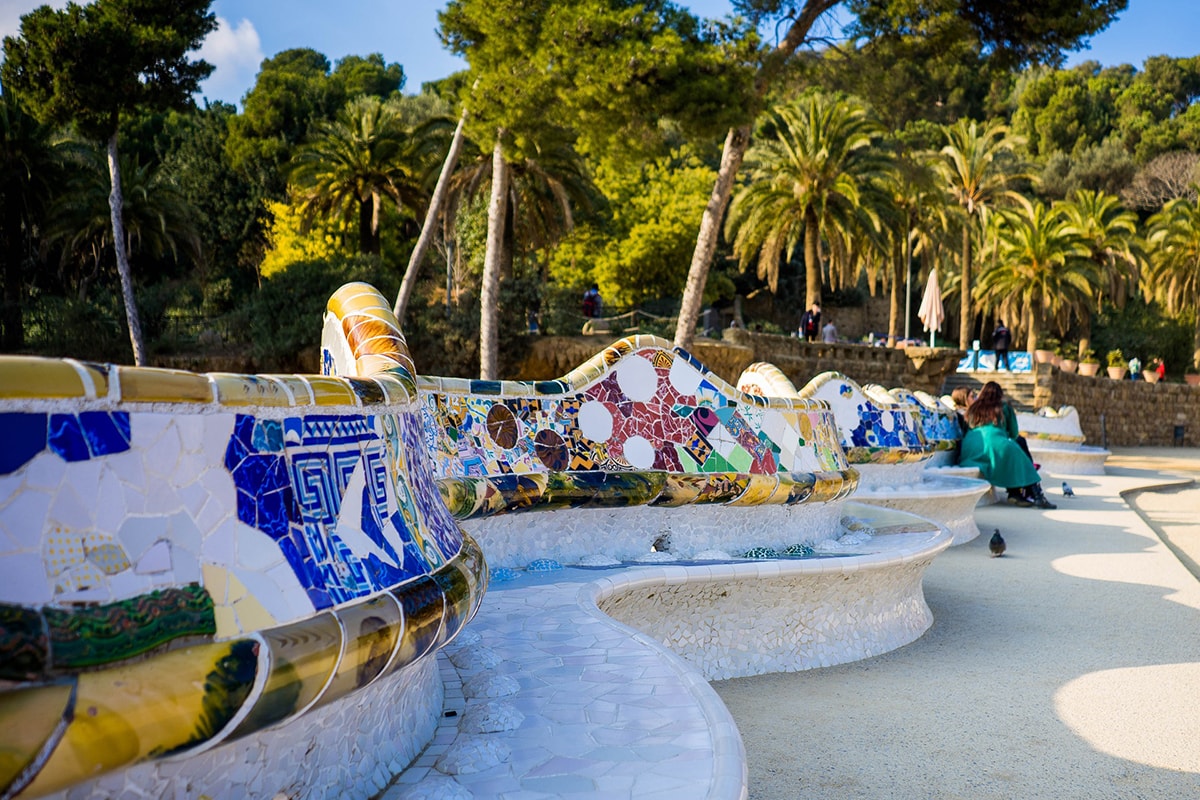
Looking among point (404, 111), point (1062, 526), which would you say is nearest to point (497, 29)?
point (1062, 526)

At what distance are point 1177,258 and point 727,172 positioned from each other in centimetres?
2758

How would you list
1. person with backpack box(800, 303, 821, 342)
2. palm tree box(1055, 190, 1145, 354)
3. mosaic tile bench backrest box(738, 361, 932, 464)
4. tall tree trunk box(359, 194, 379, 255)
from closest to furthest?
mosaic tile bench backrest box(738, 361, 932, 464) < person with backpack box(800, 303, 821, 342) < tall tree trunk box(359, 194, 379, 255) < palm tree box(1055, 190, 1145, 354)

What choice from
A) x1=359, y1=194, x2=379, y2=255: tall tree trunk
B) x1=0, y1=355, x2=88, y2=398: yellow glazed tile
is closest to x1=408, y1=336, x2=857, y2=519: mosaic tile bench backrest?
x1=0, y1=355, x2=88, y2=398: yellow glazed tile

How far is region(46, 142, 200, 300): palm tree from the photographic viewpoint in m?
26.4

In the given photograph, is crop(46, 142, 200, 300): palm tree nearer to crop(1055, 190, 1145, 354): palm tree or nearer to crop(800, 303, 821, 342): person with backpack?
crop(800, 303, 821, 342): person with backpack

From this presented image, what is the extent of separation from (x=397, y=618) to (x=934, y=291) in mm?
27925

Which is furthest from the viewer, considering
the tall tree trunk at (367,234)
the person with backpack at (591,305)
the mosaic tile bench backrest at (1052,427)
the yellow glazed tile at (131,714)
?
the person with backpack at (591,305)

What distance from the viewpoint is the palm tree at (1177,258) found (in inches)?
1350

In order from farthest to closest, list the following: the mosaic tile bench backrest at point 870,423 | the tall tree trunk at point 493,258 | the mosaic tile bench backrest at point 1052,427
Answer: the mosaic tile bench backrest at point 1052,427, the tall tree trunk at point 493,258, the mosaic tile bench backrest at point 870,423

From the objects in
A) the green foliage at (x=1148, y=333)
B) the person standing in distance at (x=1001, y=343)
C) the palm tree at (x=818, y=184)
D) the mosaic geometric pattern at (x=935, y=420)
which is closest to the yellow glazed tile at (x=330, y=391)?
the mosaic geometric pattern at (x=935, y=420)

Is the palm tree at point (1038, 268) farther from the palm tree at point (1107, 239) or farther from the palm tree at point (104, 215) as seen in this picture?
the palm tree at point (104, 215)

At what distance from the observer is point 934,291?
28156 millimetres

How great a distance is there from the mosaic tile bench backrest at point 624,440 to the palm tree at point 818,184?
62.9 ft

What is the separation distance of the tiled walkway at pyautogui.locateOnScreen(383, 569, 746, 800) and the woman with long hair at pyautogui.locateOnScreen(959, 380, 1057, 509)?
836cm
